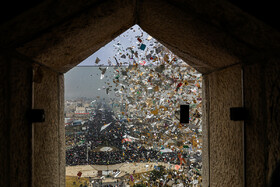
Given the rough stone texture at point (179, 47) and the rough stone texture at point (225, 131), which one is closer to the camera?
the rough stone texture at point (179, 47)

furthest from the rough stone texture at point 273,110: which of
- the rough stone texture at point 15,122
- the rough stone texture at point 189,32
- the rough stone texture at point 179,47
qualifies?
the rough stone texture at point 15,122

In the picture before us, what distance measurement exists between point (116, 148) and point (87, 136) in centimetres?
36

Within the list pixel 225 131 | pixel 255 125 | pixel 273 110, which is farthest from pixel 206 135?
pixel 273 110

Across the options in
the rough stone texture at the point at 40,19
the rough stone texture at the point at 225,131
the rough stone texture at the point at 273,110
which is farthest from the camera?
the rough stone texture at the point at 225,131

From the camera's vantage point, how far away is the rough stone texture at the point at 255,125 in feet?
2.29

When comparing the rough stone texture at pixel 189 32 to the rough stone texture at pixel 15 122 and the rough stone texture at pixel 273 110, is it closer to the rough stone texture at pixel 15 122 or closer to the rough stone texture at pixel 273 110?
the rough stone texture at pixel 273 110

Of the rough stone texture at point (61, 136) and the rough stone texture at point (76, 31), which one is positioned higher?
the rough stone texture at point (76, 31)

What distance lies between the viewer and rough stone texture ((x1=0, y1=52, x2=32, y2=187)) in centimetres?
64

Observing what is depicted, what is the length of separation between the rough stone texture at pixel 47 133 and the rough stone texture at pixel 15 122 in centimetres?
8

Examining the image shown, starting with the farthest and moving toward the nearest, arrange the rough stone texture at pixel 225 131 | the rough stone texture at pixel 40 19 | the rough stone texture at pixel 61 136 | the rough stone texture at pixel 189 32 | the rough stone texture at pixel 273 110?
the rough stone texture at pixel 61 136 → the rough stone texture at pixel 225 131 → the rough stone texture at pixel 189 32 → the rough stone texture at pixel 273 110 → the rough stone texture at pixel 40 19

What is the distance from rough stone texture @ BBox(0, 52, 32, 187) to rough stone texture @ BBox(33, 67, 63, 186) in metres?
0.08

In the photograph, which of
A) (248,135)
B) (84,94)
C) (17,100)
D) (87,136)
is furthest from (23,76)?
(248,135)

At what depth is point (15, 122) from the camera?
2.32 ft

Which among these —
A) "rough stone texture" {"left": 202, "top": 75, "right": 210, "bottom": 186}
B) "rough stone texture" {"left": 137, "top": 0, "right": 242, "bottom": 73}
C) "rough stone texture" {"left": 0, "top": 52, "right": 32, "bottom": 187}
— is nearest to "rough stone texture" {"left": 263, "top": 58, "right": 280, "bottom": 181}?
"rough stone texture" {"left": 137, "top": 0, "right": 242, "bottom": 73}
